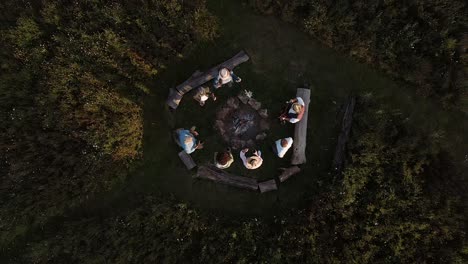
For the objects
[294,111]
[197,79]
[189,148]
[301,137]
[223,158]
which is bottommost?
[301,137]

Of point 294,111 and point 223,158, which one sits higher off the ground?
point 294,111

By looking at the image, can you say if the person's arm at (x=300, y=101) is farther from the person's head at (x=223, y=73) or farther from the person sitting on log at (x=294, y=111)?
the person's head at (x=223, y=73)

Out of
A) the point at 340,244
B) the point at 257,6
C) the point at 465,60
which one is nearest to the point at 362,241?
the point at 340,244

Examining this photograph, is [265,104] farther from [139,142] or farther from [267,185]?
[139,142]

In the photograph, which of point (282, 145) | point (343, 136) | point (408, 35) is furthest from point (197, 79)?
point (408, 35)

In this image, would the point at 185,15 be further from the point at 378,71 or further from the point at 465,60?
the point at 465,60

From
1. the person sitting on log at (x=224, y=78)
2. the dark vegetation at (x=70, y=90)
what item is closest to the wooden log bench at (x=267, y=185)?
the person sitting on log at (x=224, y=78)
